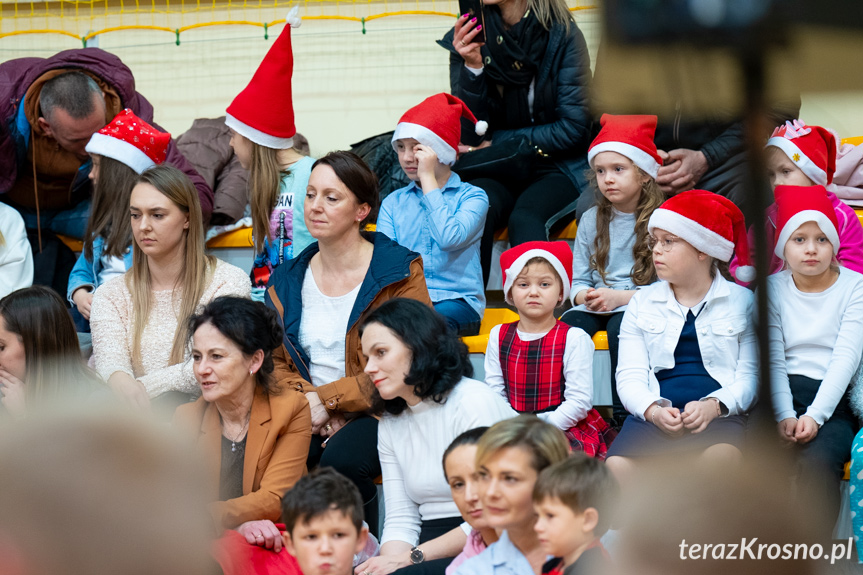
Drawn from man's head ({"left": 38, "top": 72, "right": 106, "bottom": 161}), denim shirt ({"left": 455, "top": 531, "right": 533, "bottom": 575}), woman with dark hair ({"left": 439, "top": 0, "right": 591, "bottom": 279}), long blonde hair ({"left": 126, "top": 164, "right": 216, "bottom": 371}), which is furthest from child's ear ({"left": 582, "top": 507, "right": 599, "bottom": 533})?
man's head ({"left": 38, "top": 72, "right": 106, "bottom": 161})

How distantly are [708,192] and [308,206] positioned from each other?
41.7 inches

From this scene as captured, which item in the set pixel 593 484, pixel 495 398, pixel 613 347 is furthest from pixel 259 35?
pixel 593 484

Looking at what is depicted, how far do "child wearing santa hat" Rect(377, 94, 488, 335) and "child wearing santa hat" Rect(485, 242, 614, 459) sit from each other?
0.95 ft

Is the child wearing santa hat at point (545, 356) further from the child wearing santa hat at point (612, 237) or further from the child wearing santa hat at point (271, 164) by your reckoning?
the child wearing santa hat at point (271, 164)

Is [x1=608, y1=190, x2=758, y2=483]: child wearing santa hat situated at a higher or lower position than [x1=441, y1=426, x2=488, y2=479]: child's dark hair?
higher

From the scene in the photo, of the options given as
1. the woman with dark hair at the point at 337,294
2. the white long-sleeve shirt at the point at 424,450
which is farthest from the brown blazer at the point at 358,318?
the white long-sleeve shirt at the point at 424,450

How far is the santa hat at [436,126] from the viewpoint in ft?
9.73

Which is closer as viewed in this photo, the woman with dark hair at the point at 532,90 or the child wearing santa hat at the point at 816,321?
the child wearing santa hat at the point at 816,321

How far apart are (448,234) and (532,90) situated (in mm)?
841

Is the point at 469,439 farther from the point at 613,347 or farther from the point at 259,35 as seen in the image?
the point at 259,35

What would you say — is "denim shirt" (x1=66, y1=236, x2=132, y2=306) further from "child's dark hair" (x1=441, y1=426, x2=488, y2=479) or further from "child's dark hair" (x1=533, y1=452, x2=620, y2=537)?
"child's dark hair" (x1=533, y1=452, x2=620, y2=537)

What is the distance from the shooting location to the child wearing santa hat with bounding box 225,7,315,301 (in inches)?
120

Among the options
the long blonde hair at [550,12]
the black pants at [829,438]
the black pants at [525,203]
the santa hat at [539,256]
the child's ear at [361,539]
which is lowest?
the child's ear at [361,539]

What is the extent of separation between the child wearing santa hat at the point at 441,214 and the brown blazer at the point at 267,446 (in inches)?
26.6
